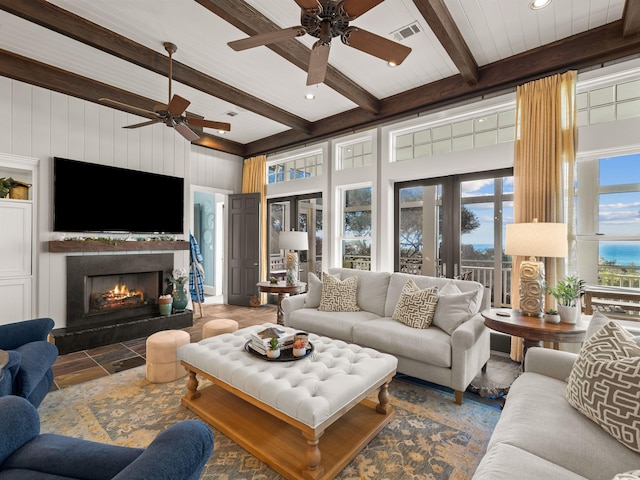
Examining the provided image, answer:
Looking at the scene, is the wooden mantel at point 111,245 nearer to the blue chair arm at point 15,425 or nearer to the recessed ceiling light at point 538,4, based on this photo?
the blue chair arm at point 15,425

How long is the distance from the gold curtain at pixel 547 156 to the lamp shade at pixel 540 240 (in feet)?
2.34

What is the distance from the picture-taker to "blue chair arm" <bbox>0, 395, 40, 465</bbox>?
46.1 inches

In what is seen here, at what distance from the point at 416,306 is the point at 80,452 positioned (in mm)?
2611

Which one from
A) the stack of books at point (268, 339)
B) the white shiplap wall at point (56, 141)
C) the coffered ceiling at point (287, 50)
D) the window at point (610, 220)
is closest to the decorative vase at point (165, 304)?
the white shiplap wall at point (56, 141)

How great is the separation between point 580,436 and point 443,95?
3697 mm

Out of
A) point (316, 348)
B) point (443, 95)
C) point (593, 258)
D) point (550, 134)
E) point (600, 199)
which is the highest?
point (443, 95)

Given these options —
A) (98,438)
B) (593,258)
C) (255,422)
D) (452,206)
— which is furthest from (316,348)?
(593,258)

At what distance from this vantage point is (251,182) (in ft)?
21.2

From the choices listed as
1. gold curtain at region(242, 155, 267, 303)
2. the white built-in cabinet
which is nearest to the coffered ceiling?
the white built-in cabinet

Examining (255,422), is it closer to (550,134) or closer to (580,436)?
(580,436)

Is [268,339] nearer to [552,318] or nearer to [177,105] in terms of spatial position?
[552,318]

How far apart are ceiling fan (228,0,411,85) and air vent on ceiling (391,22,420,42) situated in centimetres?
99

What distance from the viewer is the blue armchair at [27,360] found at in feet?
6.29

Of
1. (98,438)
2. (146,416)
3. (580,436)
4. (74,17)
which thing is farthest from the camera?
(74,17)
